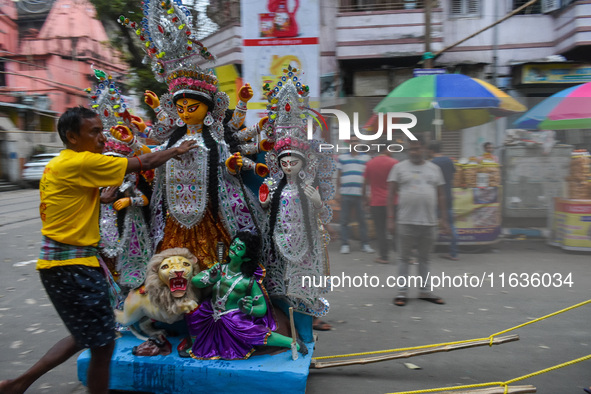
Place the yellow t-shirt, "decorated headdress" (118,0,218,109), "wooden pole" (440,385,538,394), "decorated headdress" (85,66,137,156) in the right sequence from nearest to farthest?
the yellow t-shirt → "wooden pole" (440,385,538,394) → "decorated headdress" (118,0,218,109) → "decorated headdress" (85,66,137,156)

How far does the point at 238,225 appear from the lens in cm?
319

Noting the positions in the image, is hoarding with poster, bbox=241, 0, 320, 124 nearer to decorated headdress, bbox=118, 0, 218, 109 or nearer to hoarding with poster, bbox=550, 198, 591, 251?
decorated headdress, bbox=118, 0, 218, 109

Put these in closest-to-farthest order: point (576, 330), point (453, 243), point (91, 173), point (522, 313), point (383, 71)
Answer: point (91, 173)
point (576, 330)
point (522, 313)
point (453, 243)
point (383, 71)

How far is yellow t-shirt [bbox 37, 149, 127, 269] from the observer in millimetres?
2255

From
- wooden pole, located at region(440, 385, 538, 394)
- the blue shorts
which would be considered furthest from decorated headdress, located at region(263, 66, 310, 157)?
wooden pole, located at region(440, 385, 538, 394)

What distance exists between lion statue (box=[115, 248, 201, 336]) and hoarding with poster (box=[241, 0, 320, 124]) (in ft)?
7.67

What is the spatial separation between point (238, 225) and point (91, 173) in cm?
114

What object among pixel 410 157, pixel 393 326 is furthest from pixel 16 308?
pixel 410 157

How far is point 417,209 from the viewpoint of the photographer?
16.0ft

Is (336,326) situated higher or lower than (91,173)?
lower

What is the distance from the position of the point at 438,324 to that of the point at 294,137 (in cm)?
238

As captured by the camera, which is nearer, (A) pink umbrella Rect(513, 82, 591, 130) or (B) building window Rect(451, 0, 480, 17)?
(A) pink umbrella Rect(513, 82, 591, 130)

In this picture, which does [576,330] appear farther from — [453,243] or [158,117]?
[158,117]

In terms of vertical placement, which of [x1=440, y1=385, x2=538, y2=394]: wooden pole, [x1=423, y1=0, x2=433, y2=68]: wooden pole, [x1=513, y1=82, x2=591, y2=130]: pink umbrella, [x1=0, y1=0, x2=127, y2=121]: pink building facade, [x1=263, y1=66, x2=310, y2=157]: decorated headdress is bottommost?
[x1=440, y1=385, x2=538, y2=394]: wooden pole
